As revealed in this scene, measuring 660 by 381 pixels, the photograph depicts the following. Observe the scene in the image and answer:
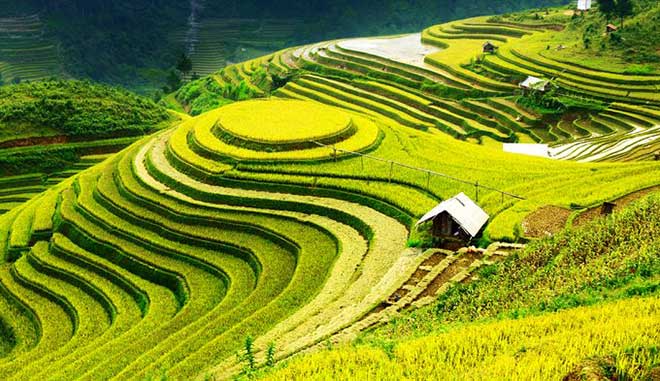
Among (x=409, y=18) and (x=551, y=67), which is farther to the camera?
(x=409, y=18)

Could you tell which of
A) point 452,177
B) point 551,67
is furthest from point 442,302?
point 551,67

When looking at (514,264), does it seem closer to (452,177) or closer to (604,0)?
(452,177)

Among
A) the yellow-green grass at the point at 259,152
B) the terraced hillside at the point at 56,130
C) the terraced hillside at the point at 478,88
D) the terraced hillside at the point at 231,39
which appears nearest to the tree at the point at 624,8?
the terraced hillside at the point at 478,88

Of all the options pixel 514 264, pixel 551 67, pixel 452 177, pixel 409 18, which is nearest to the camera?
pixel 514 264

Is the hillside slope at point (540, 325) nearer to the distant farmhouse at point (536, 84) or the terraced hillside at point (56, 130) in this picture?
the distant farmhouse at point (536, 84)

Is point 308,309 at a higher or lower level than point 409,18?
lower

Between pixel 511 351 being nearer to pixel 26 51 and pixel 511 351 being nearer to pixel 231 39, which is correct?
pixel 26 51

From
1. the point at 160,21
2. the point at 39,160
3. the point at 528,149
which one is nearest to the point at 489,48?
the point at 528,149
